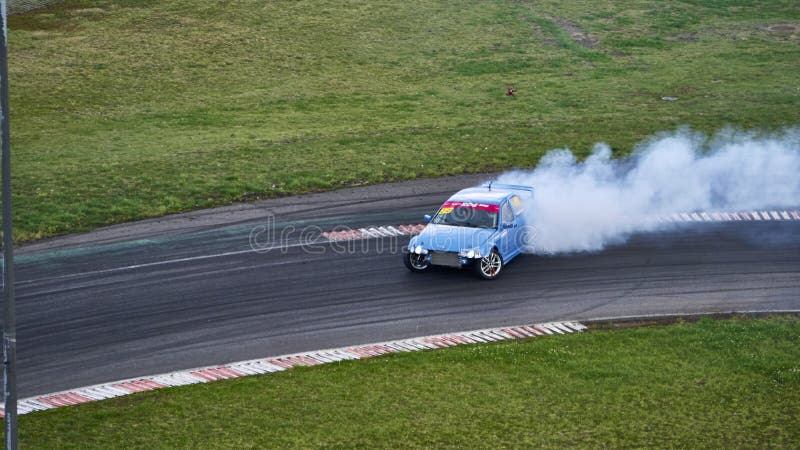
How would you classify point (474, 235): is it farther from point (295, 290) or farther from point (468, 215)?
point (295, 290)

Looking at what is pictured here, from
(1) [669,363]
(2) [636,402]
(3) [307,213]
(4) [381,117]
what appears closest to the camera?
(2) [636,402]

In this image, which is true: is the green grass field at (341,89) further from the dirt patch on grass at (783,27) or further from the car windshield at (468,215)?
the car windshield at (468,215)

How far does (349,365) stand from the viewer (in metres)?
18.5

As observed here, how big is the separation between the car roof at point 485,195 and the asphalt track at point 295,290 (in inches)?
69.0

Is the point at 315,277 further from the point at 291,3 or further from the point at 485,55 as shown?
the point at 291,3

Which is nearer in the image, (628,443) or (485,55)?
(628,443)

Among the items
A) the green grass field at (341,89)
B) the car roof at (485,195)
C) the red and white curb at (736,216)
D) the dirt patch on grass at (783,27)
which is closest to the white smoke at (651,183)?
the red and white curb at (736,216)

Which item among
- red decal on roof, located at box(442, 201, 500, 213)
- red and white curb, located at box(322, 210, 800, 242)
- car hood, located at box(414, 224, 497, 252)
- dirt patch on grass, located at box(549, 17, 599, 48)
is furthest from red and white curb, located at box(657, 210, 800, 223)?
dirt patch on grass, located at box(549, 17, 599, 48)

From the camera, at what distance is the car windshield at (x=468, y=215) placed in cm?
2303

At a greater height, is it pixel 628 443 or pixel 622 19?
pixel 622 19

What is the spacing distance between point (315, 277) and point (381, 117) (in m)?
16.1

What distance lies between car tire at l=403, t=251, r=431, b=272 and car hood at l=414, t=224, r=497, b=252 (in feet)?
1.10

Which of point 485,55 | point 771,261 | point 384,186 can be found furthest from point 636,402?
point 485,55

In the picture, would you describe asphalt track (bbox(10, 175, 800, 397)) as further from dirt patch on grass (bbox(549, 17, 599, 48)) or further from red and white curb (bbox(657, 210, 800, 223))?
dirt patch on grass (bbox(549, 17, 599, 48))
